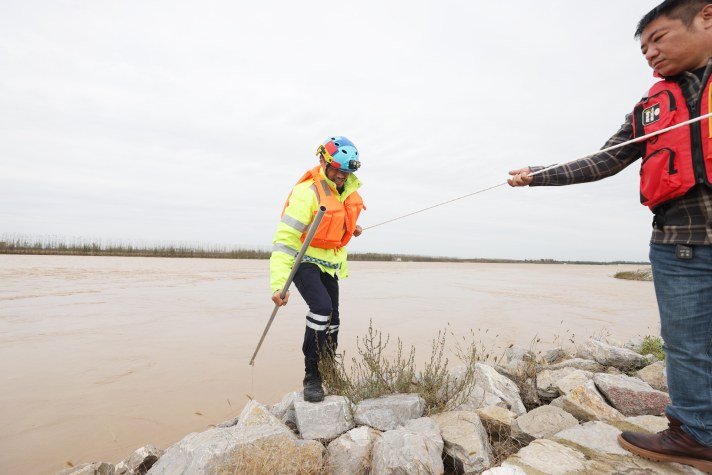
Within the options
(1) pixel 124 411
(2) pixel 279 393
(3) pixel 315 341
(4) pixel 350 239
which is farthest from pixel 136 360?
(4) pixel 350 239

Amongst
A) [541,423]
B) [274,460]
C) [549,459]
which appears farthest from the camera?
[541,423]

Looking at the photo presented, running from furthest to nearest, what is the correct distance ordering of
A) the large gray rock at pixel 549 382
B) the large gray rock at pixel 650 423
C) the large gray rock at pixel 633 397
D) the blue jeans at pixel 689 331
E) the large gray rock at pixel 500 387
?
the large gray rock at pixel 549 382, the large gray rock at pixel 500 387, the large gray rock at pixel 633 397, the large gray rock at pixel 650 423, the blue jeans at pixel 689 331

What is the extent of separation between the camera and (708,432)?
1961mm

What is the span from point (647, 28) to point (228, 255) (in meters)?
35.4

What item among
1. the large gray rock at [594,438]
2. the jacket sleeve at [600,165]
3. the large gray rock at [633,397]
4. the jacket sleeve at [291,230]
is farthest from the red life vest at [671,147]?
the jacket sleeve at [291,230]

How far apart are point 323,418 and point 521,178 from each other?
2.35 m

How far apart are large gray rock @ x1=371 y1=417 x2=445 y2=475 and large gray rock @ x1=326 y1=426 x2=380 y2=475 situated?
6cm

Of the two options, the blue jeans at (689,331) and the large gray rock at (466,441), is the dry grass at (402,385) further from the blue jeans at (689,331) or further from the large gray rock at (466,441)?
the blue jeans at (689,331)

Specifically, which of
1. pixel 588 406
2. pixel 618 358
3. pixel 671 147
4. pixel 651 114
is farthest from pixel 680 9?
pixel 618 358

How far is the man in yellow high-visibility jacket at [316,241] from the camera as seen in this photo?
3.40m

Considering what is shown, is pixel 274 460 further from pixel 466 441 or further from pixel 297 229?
pixel 297 229

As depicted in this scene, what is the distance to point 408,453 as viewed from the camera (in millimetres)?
2383

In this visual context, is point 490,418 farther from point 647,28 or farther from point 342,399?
point 647,28

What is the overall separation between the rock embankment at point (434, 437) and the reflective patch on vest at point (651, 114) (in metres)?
1.84
